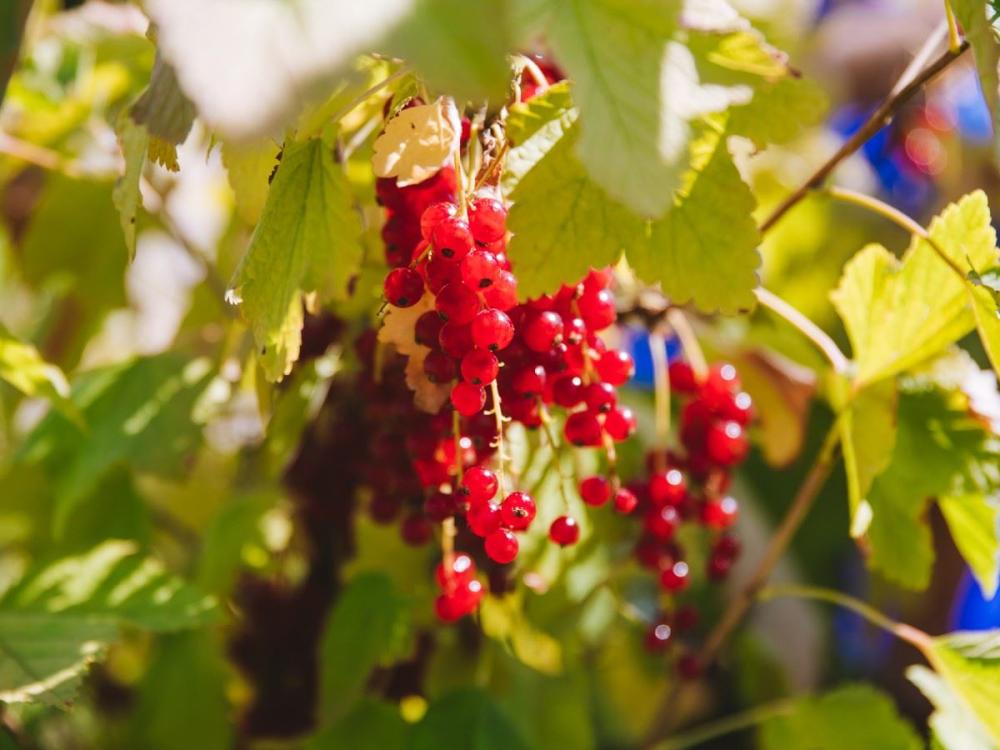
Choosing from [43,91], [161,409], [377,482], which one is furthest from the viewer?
[43,91]

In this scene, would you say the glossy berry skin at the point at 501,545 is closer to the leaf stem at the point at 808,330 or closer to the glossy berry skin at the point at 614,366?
the glossy berry skin at the point at 614,366

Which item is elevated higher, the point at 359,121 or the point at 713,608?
the point at 359,121

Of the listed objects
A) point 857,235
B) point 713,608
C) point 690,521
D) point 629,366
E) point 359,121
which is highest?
point 359,121

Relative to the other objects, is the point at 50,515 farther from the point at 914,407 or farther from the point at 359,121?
the point at 914,407

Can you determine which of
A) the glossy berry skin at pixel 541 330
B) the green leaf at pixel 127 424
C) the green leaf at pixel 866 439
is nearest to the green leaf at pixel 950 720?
the green leaf at pixel 866 439

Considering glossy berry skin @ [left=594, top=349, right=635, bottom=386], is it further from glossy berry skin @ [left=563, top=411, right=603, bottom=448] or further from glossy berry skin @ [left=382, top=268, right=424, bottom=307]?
glossy berry skin @ [left=382, top=268, right=424, bottom=307]

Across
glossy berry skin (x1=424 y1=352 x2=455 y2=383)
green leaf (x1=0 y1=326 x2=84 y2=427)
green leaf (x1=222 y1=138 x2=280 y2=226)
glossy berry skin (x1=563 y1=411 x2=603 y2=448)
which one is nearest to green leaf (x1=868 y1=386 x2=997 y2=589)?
glossy berry skin (x1=563 y1=411 x2=603 y2=448)

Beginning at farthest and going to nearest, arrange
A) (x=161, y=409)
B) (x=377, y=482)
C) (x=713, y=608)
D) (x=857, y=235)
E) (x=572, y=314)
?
(x=857, y=235), (x=713, y=608), (x=161, y=409), (x=377, y=482), (x=572, y=314)

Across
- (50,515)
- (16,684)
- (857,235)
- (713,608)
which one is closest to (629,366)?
(16,684)
